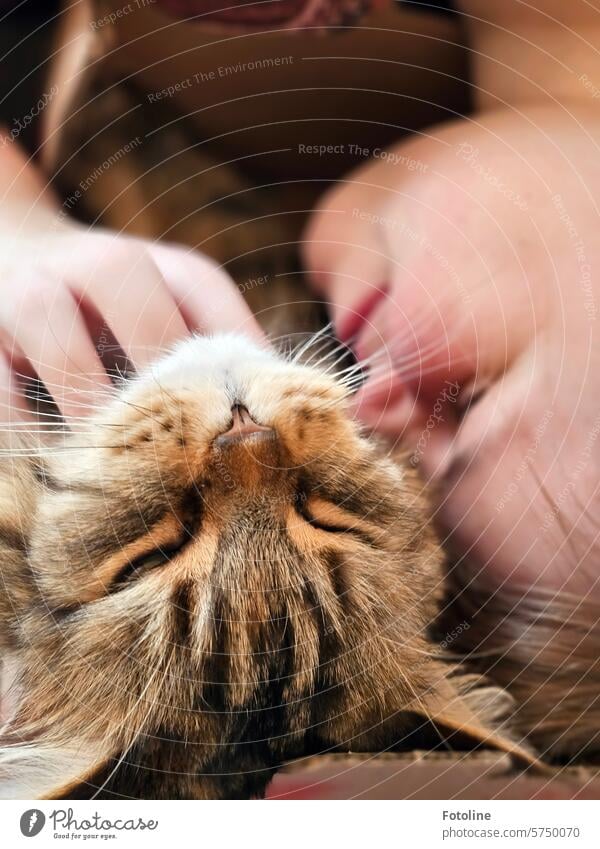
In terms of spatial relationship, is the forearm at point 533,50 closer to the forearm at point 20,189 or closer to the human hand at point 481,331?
the human hand at point 481,331

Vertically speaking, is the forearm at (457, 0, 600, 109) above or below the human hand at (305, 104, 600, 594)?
above

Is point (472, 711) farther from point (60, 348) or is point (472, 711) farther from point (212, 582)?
point (60, 348)

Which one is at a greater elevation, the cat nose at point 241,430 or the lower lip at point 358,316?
the lower lip at point 358,316

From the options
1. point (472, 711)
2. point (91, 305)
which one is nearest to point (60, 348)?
point (91, 305)

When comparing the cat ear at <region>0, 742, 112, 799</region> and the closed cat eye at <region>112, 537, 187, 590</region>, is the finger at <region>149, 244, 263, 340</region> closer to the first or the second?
the closed cat eye at <region>112, 537, 187, 590</region>

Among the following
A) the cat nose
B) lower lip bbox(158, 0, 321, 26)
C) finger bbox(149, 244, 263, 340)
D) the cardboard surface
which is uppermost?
lower lip bbox(158, 0, 321, 26)

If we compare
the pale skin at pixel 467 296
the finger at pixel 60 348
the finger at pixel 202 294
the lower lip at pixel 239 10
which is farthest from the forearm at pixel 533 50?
the finger at pixel 60 348

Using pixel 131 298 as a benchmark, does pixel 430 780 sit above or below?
below

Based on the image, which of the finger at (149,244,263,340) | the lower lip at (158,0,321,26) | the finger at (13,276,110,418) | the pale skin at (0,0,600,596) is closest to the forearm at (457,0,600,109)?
the pale skin at (0,0,600,596)
